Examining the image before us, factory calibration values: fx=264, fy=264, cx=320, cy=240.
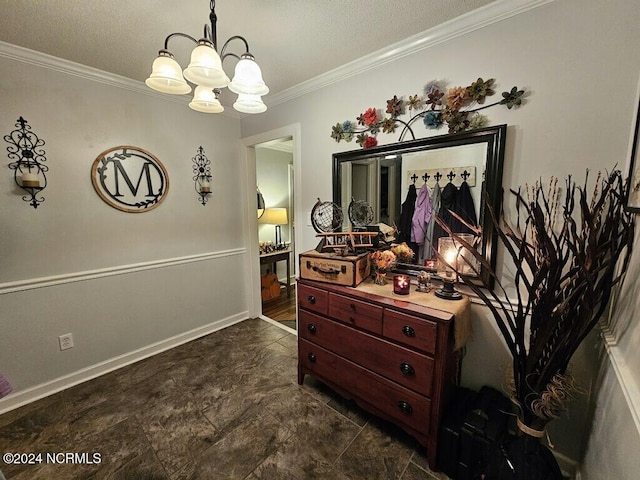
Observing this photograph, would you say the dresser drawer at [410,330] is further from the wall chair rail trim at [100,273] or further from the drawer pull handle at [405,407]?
the wall chair rail trim at [100,273]

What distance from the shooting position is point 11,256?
1.78 m

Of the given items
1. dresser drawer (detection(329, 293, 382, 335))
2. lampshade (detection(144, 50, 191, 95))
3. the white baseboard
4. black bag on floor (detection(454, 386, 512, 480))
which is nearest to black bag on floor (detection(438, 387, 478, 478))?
black bag on floor (detection(454, 386, 512, 480))

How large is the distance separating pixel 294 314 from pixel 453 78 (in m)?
2.88

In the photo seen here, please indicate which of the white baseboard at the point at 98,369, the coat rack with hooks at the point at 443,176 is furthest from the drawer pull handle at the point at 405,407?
the white baseboard at the point at 98,369

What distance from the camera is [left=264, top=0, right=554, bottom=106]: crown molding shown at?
1350 millimetres

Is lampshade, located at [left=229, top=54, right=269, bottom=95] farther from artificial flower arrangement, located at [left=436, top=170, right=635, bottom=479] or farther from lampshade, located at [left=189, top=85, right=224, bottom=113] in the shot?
artificial flower arrangement, located at [left=436, top=170, right=635, bottom=479]

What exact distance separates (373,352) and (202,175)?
7.58ft

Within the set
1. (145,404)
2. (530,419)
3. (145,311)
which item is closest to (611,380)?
(530,419)

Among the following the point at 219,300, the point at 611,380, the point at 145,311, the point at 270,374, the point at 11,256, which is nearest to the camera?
the point at 611,380

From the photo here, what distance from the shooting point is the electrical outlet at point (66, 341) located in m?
2.01

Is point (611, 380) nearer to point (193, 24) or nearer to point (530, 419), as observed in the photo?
point (530, 419)

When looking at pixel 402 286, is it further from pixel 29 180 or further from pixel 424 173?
pixel 29 180

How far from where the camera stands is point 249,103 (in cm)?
134

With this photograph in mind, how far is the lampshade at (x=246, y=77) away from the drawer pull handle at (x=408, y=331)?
1334 millimetres
